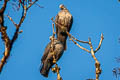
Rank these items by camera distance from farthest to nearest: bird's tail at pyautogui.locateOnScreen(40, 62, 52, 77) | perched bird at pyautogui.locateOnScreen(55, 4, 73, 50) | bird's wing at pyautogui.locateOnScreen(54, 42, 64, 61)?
perched bird at pyautogui.locateOnScreen(55, 4, 73, 50) < bird's wing at pyautogui.locateOnScreen(54, 42, 64, 61) < bird's tail at pyautogui.locateOnScreen(40, 62, 52, 77)

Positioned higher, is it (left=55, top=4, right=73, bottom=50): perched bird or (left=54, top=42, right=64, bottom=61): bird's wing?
(left=55, top=4, right=73, bottom=50): perched bird

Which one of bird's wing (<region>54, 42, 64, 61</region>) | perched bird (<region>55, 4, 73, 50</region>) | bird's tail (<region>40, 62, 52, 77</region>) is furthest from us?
perched bird (<region>55, 4, 73, 50</region>)

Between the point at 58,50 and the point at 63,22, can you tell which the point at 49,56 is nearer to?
the point at 58,50

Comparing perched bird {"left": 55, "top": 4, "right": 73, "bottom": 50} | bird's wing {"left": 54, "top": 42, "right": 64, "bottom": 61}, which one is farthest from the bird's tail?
perched bird {"left": 55, "top": 4, "right": 73, "bottom": 50}

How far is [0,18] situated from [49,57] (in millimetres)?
7887

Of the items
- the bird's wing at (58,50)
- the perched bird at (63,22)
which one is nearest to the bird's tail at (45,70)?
the bird's wing at (58,50)

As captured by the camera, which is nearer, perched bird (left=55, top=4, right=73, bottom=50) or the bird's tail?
the bird's tail

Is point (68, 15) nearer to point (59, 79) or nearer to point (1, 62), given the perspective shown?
point (59, 79)

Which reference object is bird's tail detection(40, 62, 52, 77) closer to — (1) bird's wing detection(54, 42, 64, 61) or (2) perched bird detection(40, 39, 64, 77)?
(2) perched bird detection(40, 39, 64, 77)

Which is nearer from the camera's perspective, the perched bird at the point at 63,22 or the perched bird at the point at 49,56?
the perched bird at the point at 49,56

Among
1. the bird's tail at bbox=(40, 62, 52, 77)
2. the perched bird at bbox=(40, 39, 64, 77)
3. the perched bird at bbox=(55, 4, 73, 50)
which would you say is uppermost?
the perched bird at bbox=(55, 4, 73, 50)

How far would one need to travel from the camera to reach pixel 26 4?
4441mm

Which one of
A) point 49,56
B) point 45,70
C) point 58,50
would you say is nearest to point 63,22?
point 58,50

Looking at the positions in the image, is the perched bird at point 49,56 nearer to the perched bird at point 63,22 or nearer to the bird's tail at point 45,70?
the bird's tail at point 45,70
